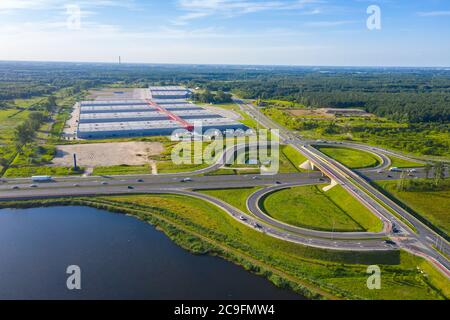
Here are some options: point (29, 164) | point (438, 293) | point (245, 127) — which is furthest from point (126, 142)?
point (438, 293)

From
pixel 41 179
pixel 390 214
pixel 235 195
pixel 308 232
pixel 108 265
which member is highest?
pixel 41 179

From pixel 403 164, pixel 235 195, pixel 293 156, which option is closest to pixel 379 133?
pixel 403 164

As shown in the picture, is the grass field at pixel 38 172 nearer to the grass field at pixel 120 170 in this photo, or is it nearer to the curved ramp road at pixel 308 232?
the grass field at pixel 120 170

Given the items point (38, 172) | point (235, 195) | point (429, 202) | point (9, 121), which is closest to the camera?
point (429, 202)

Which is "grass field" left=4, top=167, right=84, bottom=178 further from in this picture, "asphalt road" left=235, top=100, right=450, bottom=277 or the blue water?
"asphalt road" left=235, top=100, right=450, bottom=277

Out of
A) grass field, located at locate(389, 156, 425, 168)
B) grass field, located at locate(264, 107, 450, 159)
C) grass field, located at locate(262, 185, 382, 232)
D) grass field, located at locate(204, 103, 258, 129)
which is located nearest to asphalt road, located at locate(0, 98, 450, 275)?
grass field, located at locate(262, 185, 382, 232)

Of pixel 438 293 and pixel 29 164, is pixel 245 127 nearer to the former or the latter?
pixel 29 164
